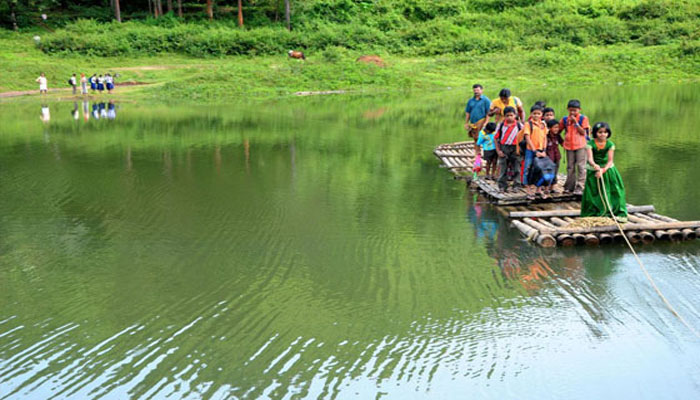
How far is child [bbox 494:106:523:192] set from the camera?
999 cm

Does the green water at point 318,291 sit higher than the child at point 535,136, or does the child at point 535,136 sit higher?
the child at point 535,136

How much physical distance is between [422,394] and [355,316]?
1.33 meters

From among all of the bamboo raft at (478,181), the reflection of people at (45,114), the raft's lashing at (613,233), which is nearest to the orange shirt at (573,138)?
the bamboo raft at (478,181)

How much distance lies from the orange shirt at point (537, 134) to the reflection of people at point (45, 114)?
17713 millimetres

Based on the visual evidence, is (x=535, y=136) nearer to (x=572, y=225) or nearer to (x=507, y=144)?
(x=507, y=144)

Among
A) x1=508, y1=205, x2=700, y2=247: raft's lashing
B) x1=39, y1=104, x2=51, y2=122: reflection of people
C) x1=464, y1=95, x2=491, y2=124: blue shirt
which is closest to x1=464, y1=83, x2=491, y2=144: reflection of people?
x1=464, y1=95, x2=491, y2=124: blue shirt

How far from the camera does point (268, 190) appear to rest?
1124 centimetres

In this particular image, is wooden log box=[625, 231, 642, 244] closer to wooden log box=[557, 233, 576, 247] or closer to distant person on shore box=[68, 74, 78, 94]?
wooden log box=[557, 233, 576, 247]

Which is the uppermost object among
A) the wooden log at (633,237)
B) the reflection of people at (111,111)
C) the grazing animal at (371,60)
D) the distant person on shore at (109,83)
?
the grazing animal at (371,60)

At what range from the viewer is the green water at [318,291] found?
16.5ft

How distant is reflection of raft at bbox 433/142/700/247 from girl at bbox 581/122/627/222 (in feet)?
0.75

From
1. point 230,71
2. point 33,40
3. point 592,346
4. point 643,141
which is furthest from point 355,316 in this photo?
point 33,40

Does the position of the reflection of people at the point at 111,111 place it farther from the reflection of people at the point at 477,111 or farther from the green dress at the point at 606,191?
the green dress at the point at 606,191

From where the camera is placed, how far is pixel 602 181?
8188mm
